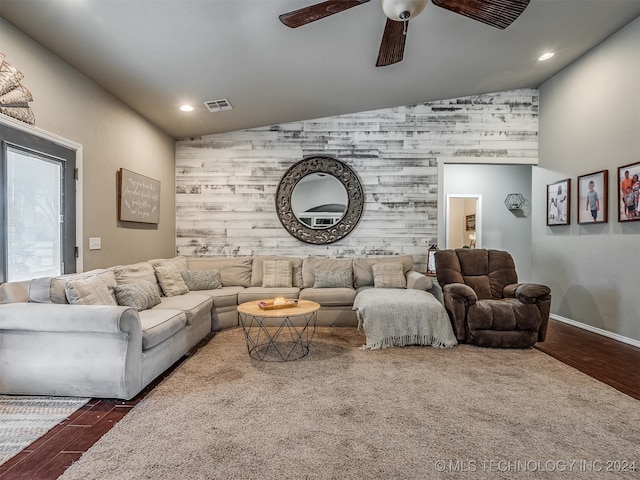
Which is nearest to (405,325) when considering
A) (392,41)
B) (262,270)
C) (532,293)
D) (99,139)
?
(532,293)

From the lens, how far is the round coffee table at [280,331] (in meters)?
2.93

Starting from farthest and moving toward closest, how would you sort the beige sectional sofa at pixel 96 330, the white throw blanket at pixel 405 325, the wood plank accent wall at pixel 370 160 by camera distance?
the wood plank accent wall at pixel 370 160, the white throw blanket at pixel 405 325, the beige sectional sofa at pixel 96 330

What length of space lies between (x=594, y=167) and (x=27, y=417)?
5.82m

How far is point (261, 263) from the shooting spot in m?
4.80

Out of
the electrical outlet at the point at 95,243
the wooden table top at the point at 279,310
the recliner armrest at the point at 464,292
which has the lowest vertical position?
the wooden table top at the point at 279,310

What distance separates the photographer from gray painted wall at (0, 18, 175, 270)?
8.86ft

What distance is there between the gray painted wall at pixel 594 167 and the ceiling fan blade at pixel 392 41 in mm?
2856

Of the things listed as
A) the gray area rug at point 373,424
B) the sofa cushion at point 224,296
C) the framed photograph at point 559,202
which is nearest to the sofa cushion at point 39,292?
the gray area rug at point 373,424

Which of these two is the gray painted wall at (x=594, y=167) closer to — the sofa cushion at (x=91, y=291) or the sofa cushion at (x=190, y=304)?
the sofa cushion at (x=190, y=304)

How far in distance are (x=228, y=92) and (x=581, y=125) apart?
439 centimetres

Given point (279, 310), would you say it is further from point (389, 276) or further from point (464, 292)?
point (389, 276)

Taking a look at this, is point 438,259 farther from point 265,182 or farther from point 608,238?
point 265,182

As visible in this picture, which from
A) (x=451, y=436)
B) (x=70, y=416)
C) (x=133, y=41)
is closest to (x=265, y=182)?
(x=133, y=41)

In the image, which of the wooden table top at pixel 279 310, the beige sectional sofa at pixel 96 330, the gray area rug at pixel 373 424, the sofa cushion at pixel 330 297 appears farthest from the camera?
the sofa cushion at pixel 330 297
